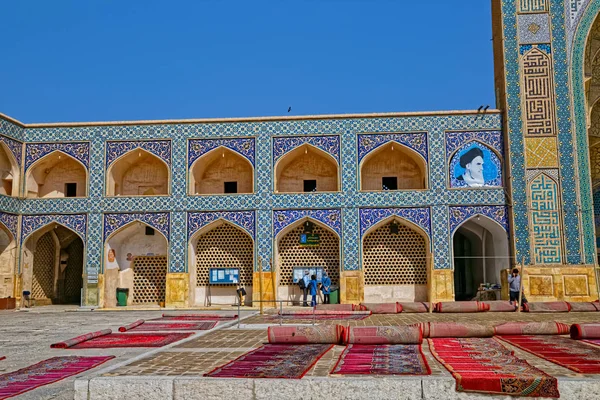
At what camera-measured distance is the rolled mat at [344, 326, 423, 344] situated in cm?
716

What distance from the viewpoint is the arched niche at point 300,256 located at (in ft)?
63.3

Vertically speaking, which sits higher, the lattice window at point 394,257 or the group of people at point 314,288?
the lattice window at point 394,257

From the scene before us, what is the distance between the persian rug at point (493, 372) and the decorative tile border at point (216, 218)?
12.5 metres

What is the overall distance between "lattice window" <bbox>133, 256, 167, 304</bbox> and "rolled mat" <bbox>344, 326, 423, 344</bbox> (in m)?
13.6

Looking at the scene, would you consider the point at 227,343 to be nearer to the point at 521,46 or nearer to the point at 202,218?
the point at 202,218

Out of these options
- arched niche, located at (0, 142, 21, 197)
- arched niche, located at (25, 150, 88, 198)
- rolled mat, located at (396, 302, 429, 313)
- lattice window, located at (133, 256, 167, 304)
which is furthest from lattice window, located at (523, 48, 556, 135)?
arched niche, located at (0, 142, 21, 197)

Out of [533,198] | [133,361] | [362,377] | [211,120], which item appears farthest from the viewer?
[211,120]

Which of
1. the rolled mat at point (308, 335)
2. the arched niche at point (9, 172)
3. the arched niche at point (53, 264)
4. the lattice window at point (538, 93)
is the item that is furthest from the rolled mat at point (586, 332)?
the arched niche at point (9, 172)

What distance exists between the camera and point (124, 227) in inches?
753

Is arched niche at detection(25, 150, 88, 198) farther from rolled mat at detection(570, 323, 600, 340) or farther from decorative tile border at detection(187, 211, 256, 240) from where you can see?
rolled mat at detection(570, 323, 600, 340)

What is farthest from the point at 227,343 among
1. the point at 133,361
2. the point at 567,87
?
the point at 567,87

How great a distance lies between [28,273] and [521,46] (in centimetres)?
1570

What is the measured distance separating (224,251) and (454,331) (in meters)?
12.4

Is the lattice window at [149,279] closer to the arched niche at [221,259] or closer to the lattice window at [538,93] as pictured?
the arched niche at [221,259]
